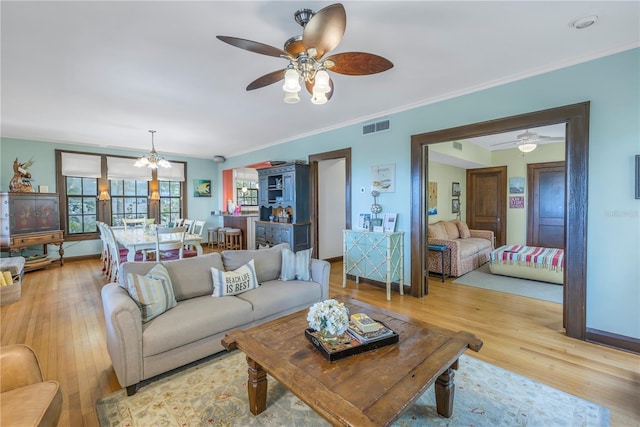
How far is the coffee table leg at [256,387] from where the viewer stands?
1.70 m

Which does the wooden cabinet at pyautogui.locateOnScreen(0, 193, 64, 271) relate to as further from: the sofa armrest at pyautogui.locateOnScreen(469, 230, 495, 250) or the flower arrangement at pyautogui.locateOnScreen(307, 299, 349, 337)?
the sofa armrest at pyautogui.locateOnScreen(469, 230, 495, 250)

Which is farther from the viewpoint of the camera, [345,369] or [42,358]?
[42,358]

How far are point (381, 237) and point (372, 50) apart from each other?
233 cm

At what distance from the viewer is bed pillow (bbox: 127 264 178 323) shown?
2.13m

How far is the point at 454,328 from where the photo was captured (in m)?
2.94

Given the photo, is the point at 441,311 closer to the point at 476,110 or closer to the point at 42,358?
the point at 476,110

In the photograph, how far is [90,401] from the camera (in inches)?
75.0

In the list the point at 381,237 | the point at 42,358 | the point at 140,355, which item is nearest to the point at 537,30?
the point at 381,237

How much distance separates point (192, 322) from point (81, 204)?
6.28 meters

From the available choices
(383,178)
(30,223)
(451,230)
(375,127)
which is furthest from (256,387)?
(30,223)

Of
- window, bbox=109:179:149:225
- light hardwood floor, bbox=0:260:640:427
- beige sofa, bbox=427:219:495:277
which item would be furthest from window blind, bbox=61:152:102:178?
beige sofa, bbox=427:219:495:277

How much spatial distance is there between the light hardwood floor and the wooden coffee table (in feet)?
3.18

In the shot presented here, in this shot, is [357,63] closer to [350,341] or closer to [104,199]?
[350,341]

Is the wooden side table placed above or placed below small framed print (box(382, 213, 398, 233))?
below
